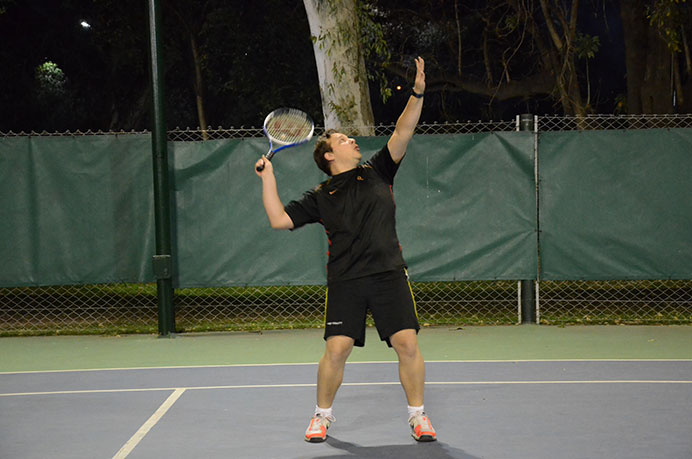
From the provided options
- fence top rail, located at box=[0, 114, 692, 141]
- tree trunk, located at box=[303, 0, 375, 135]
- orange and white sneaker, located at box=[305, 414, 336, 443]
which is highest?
tree trunk, located at box=[303, 0, 375, 135]

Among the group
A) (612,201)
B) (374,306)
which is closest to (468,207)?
(612,201)

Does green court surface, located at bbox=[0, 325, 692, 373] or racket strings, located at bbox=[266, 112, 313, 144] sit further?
green court surface, located at bbox=[0, 325, 692, 373]

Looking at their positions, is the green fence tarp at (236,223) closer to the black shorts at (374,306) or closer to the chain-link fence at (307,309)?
the chain-link fence at (307,309)

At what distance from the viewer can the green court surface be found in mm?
8133

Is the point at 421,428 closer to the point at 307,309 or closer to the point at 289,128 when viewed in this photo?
the point at 289,128

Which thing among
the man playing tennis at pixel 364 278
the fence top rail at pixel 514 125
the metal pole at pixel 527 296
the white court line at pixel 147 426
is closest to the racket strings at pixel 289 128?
the man playing tennis at pixel 364 278

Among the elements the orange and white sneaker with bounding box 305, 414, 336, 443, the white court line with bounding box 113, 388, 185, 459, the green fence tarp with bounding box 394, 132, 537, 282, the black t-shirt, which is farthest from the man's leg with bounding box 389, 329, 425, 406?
the green fence tarp with bounding box 394, 132, 537, 282

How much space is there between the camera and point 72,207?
376 inches

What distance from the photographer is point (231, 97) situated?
31.6 metres

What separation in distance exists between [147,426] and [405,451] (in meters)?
1.72

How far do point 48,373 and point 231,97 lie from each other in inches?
966

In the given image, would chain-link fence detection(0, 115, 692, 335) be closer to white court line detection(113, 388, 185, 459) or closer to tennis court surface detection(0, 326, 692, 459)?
tennis court surface detection(0, 326, 692, 459)

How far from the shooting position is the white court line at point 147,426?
525cm

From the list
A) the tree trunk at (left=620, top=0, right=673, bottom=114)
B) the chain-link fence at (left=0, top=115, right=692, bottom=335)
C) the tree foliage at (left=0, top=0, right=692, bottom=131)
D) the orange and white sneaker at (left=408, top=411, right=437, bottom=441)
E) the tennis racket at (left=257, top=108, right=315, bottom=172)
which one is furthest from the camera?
the tree foliage at (left=0, top=0, right=692, bottom=131)
